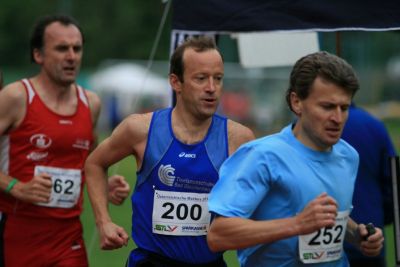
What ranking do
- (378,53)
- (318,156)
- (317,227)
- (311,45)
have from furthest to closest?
(378,53), (311,45), (318,156), (317,227)

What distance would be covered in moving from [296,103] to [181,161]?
1031 mm

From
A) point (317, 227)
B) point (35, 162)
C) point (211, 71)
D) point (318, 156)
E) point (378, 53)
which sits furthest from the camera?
point (378, 53)

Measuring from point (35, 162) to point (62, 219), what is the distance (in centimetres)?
41

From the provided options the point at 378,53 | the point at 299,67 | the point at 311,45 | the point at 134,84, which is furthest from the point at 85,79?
the point at 299,67

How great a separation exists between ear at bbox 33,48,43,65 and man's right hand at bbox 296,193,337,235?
3.27 metres

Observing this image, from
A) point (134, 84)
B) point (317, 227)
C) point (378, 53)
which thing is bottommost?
point (134, 84)

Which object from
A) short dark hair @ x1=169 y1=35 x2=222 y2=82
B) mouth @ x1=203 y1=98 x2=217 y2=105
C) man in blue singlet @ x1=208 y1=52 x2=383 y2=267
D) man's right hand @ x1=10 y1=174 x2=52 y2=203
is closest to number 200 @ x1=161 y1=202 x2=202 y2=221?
mouth @ x1=203 y1=98 x2=217 y2=105

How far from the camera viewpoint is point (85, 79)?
1708 inches

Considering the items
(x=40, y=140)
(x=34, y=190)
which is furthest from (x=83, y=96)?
(x=34, y=190)

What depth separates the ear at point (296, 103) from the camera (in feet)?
14.1

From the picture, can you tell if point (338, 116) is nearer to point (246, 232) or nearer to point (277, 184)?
point (277, 184)

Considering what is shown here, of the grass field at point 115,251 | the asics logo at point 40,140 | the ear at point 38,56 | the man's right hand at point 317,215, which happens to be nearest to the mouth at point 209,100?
the man's right hand at point 317,215

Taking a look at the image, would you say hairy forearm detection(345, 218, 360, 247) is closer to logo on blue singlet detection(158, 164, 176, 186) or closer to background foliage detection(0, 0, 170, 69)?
logo on blue singlet detection(158, 164, 176, 186)

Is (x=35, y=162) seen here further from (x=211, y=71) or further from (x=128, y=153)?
(x=211, y=71)
